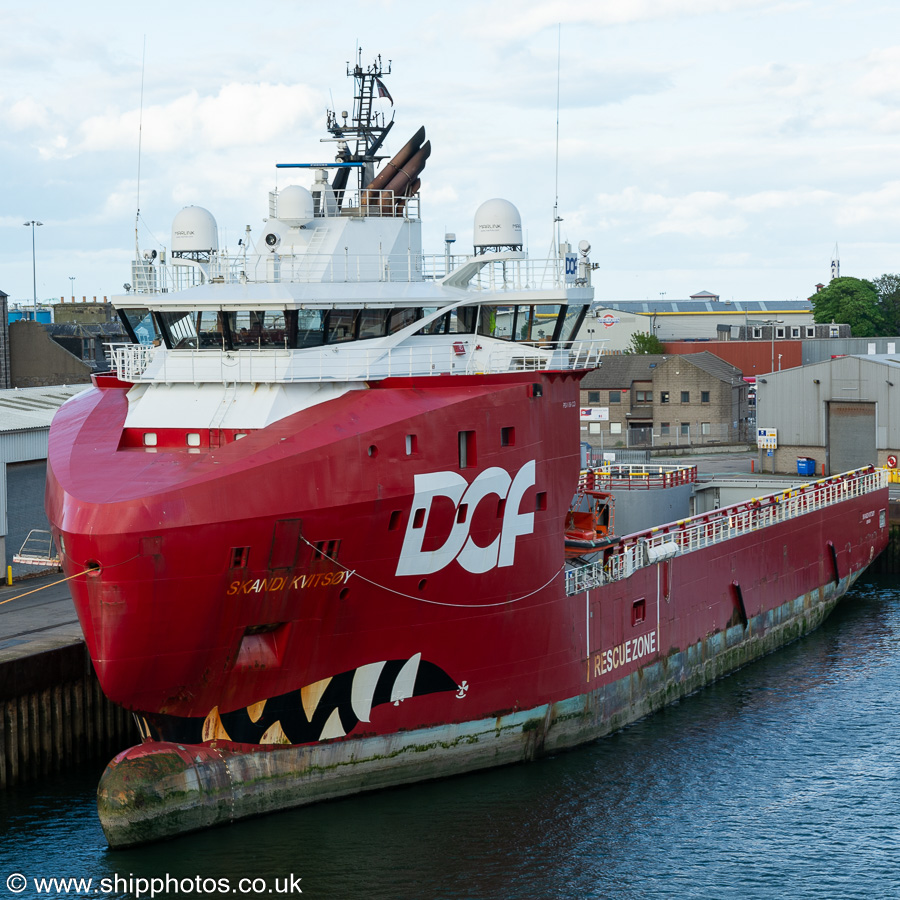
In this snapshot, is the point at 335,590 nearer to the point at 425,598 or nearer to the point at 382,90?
the point at 425,598

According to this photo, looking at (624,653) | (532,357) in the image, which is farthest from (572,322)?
(624,653)

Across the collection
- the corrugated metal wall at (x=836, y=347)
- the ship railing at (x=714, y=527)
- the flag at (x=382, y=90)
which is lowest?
the ship railing at (x=714, y=527)

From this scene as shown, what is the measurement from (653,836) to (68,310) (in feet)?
294

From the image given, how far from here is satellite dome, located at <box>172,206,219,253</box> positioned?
2491 cm

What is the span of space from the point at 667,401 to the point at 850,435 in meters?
18.6

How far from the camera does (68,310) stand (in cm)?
10194

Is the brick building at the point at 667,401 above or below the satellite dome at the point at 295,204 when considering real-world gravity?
below

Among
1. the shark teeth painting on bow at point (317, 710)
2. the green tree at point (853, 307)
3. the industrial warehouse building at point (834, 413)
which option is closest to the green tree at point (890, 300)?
the green tree at point (853, 307)

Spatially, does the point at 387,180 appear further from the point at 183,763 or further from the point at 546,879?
the point at 546,879

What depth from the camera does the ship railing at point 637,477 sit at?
122ft

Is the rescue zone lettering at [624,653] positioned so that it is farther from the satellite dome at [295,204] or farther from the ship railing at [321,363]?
the satellite dome at [295,204]

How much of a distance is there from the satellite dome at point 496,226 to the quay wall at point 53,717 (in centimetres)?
1135

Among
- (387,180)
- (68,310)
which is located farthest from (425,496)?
(68,310)

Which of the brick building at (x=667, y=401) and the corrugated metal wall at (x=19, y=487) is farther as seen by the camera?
the brick building at (x=667, y=401)
